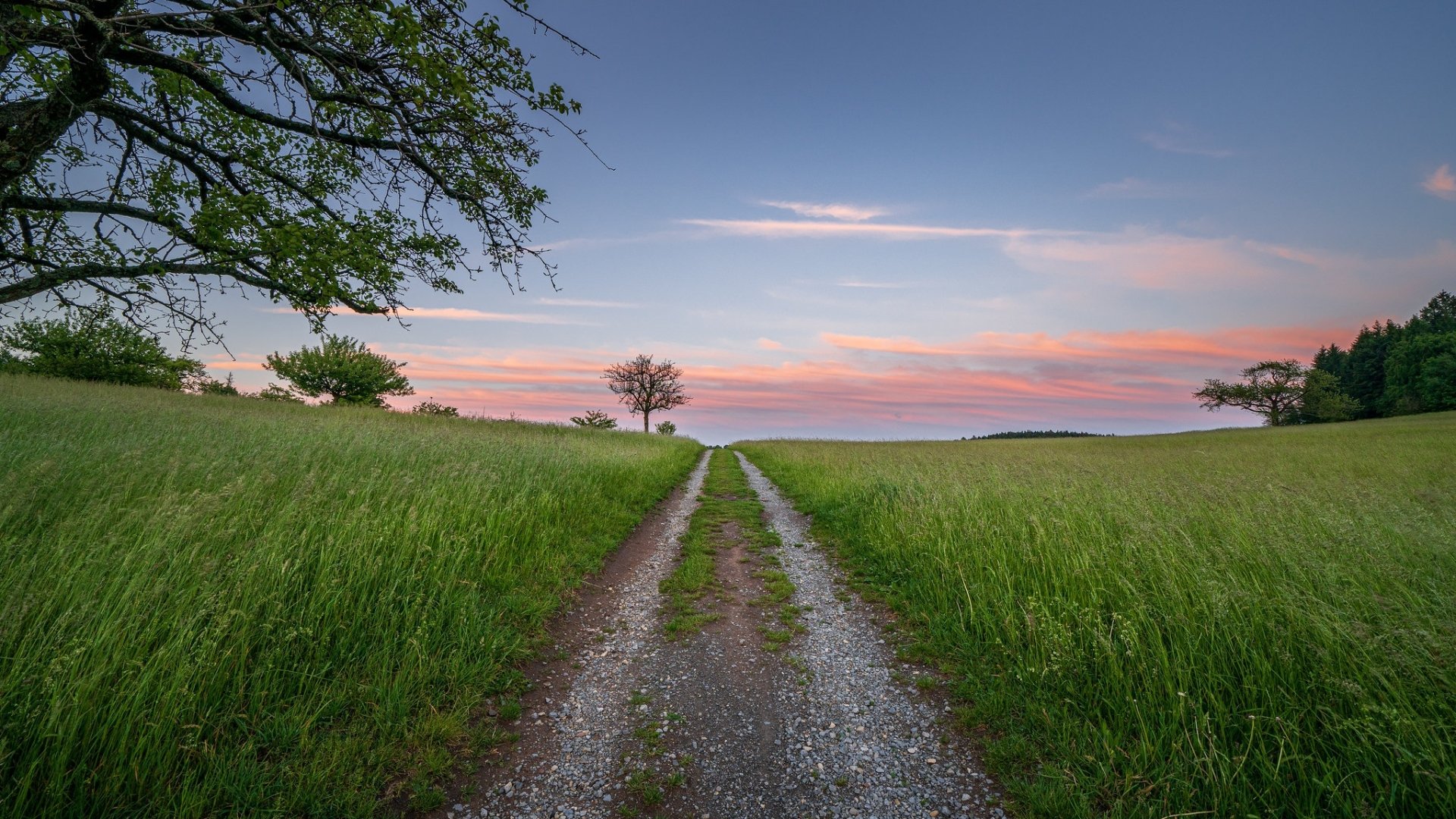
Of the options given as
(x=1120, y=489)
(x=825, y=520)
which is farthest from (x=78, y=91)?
(x=1120, y=489)

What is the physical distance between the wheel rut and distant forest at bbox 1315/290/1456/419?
94864 mm

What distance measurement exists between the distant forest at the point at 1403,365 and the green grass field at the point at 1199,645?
86.3 m

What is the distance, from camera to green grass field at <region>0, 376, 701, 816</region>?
117 inches

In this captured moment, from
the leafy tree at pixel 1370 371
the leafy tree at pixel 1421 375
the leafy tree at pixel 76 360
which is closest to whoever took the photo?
the leafy tree at pixel 76 360

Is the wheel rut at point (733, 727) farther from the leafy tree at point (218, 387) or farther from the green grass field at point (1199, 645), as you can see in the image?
the leafy tree at point (218, 387)

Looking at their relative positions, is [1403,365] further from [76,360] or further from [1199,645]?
[76,360]

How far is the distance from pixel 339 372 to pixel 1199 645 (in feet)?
159

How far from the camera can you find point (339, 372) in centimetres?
3772

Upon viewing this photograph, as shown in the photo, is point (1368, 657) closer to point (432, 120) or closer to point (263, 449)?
point (432, 120)

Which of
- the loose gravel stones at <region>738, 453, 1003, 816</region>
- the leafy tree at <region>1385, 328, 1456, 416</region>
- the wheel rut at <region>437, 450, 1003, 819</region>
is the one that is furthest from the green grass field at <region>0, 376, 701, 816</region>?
the leafy tree at <region>1385, 328, 1456, 416</region>

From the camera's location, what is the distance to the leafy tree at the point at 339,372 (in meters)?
36.9

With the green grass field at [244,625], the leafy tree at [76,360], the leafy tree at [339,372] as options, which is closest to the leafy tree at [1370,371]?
the green grass field at [244,625]

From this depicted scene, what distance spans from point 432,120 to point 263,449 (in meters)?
7.23

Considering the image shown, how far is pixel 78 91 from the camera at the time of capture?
5914 mm
